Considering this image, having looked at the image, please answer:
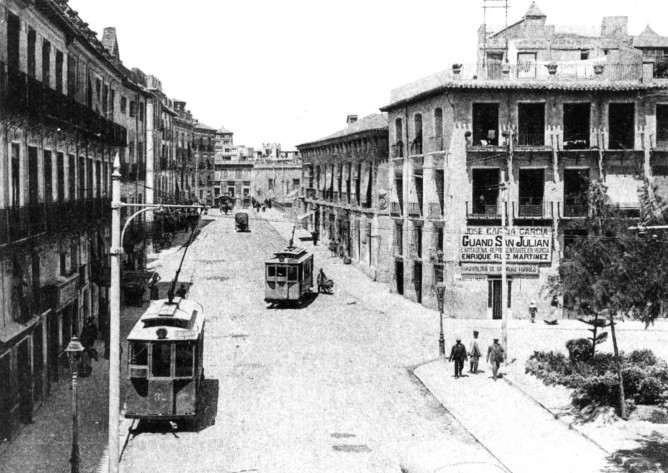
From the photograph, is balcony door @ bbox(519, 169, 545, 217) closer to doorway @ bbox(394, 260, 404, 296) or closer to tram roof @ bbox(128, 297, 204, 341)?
doorway @ bbox(394, 260, 404, 296)

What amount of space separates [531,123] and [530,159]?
5.59 feet

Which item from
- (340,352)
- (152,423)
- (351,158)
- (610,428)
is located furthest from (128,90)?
(610,428)

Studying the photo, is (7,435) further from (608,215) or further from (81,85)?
(608,215)

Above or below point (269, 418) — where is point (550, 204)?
above

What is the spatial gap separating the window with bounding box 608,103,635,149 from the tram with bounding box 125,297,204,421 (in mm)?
24030

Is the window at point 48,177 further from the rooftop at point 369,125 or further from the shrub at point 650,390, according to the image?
the rooftop at point 369,125

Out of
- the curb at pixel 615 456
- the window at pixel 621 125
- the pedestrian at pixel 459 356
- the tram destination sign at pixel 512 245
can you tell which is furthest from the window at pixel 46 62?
the window at pixel 621 125

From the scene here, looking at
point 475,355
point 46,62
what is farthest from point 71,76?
point 475,355

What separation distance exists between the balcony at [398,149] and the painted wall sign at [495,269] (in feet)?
28.4

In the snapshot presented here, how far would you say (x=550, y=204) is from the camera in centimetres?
3319

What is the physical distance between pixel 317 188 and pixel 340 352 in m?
39.8

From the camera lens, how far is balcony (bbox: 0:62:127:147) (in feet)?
56.5

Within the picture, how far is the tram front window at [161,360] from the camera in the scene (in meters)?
17.1

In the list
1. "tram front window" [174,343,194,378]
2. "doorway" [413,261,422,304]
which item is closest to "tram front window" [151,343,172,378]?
"tram front window" [174,343,194,378]
